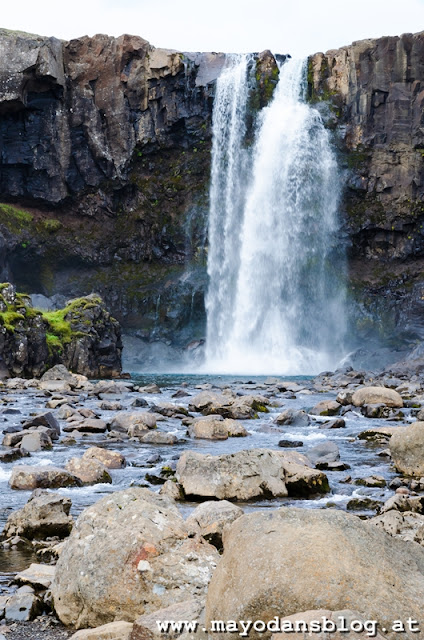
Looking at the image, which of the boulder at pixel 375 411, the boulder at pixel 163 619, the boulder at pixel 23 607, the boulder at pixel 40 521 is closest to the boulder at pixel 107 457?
the boulder at pixel 40 521

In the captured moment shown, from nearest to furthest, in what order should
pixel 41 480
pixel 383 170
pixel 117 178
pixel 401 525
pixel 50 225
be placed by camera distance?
pixel 401 525 < pixel 41 480 < pixel 383 170 < pixel 117 178 < pixel 50 225

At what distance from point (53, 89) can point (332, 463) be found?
4727 cm

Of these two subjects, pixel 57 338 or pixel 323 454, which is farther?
pixel 57 338

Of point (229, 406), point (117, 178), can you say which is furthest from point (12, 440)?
point (117, 178)

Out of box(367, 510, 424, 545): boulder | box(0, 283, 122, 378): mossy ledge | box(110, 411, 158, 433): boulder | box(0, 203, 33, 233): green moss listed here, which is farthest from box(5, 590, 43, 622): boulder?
box(0, 203, 33, 233): green moss

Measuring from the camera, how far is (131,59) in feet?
171

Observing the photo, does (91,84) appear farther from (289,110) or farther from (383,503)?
(383,503)

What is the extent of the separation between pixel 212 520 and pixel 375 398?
13406mm

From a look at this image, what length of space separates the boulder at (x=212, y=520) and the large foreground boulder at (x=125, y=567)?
677 mm

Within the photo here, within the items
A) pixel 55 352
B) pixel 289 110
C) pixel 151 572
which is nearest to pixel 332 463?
pixel 151 572

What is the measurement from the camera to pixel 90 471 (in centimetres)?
895

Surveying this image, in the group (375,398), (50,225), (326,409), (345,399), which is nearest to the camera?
(326,409)

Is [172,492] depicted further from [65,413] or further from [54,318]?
[54,318]

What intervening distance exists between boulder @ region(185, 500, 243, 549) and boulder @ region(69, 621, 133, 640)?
142 centimetres
